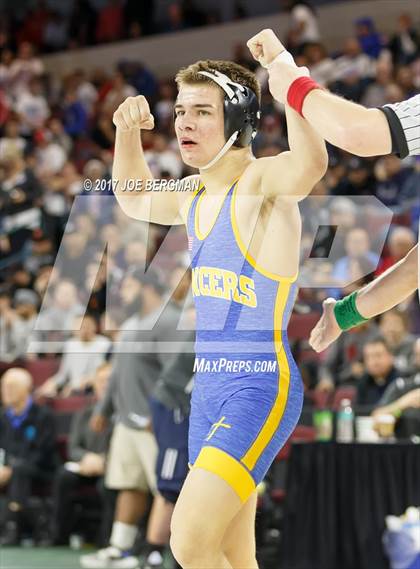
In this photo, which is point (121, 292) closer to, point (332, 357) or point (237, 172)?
point (332, 357)

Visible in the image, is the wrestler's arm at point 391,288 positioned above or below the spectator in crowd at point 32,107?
below

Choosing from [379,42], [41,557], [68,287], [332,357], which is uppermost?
[379,42]

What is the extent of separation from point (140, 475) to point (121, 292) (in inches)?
56.8

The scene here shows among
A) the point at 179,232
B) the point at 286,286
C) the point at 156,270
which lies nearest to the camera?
the point at 286,286

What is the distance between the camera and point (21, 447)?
979 centimetres

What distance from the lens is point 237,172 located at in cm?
463

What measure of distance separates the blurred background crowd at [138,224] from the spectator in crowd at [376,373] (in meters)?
0.01

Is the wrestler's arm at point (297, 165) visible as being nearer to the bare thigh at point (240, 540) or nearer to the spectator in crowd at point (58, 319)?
the bare thigh at point (240, 540)

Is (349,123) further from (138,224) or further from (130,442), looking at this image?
(130,442)

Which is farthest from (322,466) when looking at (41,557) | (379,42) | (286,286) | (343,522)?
(379,42)

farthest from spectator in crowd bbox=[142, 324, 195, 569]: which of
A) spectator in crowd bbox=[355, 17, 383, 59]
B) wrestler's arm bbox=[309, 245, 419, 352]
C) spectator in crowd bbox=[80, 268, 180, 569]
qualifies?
spectator in crowd bbox=[355, 17, 383, 59]

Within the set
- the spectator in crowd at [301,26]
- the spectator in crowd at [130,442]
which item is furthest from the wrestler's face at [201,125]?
the spectator in crowd at [301,26]

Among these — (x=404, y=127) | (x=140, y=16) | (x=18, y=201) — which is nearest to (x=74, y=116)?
Result: (x=18, y=201)

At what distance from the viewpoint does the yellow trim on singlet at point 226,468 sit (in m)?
4.17
